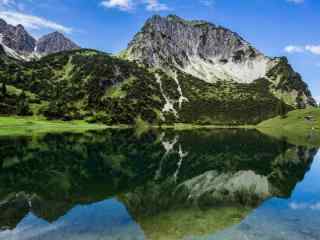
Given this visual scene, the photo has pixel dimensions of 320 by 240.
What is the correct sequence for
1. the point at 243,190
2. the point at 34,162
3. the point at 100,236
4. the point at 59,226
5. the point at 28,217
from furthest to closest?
the point at 34,162, the point at 243,190, the point at 28,217, the point at 59,226, the point at 100,236

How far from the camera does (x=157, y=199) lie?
1596 inches

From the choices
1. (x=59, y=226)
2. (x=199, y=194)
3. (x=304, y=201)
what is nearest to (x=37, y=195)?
(x=59, y=226)

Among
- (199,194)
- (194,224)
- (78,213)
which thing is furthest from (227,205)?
(78,213)

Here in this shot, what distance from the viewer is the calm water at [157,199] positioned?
2866cm

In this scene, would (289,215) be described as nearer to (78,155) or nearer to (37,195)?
(37,195)

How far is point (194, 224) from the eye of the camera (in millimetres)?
30531

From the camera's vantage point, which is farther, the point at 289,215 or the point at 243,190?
the point at 243,190

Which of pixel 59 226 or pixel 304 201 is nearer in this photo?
pixel 59 226

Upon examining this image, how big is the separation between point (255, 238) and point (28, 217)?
21.4 metres

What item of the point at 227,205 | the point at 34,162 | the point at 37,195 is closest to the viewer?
the point at 227,205

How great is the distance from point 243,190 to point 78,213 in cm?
2507

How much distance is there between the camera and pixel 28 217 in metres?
32.0

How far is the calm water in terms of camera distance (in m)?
28.7

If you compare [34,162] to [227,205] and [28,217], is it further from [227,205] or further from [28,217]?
[227,205]
